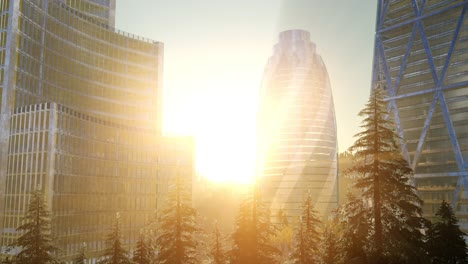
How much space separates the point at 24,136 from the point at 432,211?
7150cm

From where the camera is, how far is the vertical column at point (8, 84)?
76.9m

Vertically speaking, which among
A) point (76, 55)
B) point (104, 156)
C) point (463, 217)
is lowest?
point (463, 217)

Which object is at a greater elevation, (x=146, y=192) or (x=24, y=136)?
(x=24, y=136)

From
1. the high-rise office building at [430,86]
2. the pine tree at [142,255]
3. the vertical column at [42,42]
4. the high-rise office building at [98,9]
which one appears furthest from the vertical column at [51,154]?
the high-rise office building at [430,86]

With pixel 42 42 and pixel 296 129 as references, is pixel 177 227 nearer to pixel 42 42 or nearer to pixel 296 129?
pixel 42 42

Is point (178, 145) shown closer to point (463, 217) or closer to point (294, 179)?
point (463, 217)

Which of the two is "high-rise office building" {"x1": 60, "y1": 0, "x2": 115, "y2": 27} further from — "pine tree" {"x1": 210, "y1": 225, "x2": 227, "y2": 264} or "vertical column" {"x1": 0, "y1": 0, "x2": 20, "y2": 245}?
"pine tree" {"x1": 210, "y1": 225, "x2": 227, "y2": 264}

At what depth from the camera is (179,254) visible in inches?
1262

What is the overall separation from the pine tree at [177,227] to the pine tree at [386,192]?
12761 mm

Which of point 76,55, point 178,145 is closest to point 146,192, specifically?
point 178,145

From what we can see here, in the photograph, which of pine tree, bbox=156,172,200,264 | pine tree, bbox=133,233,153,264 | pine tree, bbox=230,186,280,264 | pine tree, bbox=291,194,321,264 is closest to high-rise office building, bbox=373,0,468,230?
pine tree, bbox=291,194,321,264

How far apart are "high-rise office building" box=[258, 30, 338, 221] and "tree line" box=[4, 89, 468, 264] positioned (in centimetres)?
13787

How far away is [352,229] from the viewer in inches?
908

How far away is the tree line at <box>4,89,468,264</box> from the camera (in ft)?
74.4
